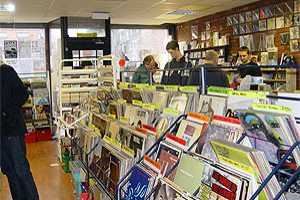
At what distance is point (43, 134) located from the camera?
7820 mm

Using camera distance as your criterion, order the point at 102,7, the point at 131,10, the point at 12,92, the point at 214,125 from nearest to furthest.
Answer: the point at 214,125, the point at 12,92, the point at 102,7, the point at 131,10

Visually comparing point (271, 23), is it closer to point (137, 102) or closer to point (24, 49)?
point (137, 102)

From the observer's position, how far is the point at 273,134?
51.1 inches

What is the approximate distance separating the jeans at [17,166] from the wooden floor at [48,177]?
28.4 inches

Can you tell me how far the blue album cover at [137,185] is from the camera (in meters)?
1.83

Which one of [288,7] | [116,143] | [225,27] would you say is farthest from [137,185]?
Result: [225,27]

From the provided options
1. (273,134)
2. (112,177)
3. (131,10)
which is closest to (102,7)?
(131,10)

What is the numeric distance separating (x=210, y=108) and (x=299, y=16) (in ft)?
17.8

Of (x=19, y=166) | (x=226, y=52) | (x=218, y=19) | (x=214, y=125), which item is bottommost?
(x=19, y=166)

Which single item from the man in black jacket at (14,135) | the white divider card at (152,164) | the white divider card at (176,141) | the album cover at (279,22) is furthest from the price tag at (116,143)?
the album cover at (279,22)

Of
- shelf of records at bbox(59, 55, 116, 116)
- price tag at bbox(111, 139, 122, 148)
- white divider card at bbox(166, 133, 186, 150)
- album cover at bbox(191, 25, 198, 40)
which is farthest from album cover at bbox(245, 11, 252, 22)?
white divider card at bbox(166, 133, 186, 150)

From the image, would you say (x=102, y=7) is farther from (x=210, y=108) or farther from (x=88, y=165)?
(x=210, y=108)

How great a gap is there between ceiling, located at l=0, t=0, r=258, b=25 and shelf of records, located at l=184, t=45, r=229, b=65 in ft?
2.86

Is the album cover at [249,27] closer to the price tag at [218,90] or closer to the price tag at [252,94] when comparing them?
the price tag at [218,90]
